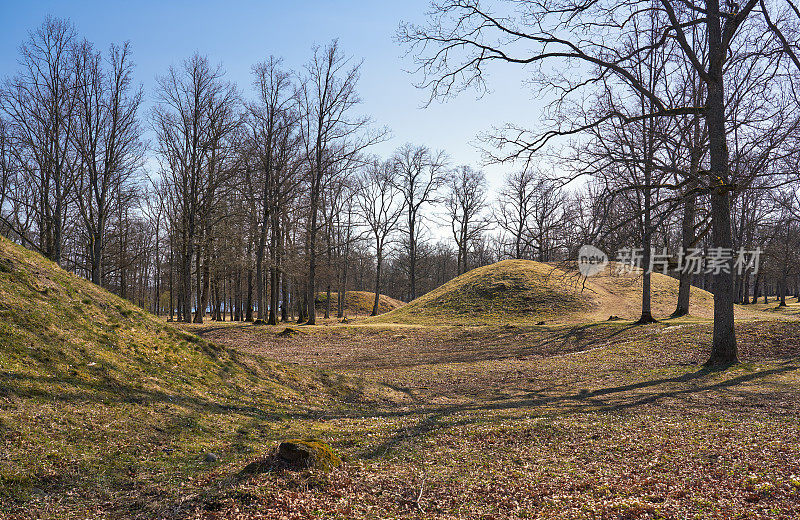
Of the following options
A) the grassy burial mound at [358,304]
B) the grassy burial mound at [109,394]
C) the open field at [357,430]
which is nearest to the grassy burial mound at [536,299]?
the open field at [357,430]

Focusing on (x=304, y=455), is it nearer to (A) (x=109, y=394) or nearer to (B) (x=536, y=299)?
(A) (x=109, y=394)

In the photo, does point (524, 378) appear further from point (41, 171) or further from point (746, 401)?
point (41, 171)

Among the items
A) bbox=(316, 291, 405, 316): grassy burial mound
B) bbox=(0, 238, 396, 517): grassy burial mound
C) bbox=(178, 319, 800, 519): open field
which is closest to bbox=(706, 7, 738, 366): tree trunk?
bbox=(178, 319, 800, 519): open field

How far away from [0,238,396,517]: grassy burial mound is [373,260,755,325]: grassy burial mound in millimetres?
16473

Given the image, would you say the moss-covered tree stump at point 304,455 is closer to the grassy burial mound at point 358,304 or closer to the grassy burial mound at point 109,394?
the grassy burial mound at point 109,394

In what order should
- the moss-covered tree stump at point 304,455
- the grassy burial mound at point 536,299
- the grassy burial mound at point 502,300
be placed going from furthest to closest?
the grassy burial mound at point 502,300 → the grassy burial mound at point 536,299 → the moss-covered tree stump at point 304,455

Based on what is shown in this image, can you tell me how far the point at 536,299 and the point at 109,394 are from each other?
81.5 feet

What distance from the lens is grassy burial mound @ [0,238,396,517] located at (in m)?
4.34

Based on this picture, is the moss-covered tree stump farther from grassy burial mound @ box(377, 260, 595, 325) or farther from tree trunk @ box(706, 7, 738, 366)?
grassy burial mound @ box(377, 260, 595, 325)

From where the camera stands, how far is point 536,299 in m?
27.7

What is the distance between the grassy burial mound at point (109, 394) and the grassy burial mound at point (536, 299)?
16473mm

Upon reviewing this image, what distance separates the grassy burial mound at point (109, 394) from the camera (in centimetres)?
434

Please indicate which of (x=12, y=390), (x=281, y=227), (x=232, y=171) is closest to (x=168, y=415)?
(x=12, y=390)

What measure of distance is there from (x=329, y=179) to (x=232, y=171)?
574 cm
